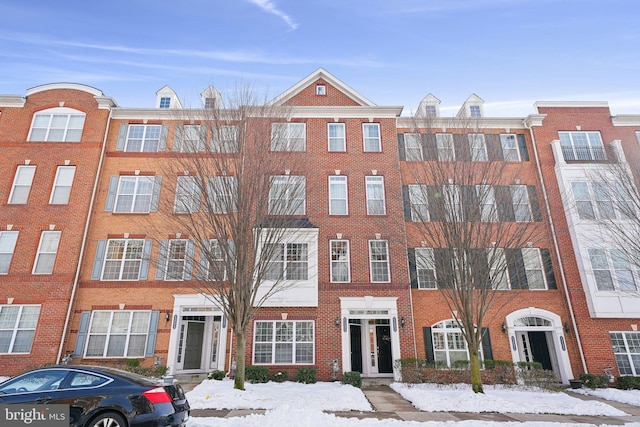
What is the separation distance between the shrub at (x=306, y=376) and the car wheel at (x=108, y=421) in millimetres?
9106

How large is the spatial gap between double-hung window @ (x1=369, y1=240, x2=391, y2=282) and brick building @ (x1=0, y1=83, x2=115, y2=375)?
44.3 ft

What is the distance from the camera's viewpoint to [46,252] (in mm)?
15617

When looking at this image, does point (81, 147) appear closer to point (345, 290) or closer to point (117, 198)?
point (117, 198)

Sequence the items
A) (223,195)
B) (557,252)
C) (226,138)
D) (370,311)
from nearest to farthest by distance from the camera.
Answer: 1. (223,195)
2. (226,138)
3. (370,311)
4. (557,252)

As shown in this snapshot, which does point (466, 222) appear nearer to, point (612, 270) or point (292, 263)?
point (292, 263)

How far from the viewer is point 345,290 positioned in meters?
15.5

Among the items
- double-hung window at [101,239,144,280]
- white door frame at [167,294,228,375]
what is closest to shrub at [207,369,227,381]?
white door frame at [167,294,228,375]

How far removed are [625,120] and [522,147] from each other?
18.4ft

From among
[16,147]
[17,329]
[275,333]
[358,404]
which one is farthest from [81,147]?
[358,404]

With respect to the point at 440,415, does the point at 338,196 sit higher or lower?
higher

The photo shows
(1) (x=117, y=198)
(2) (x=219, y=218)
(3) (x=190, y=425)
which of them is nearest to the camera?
(3) (x=190, y=425)

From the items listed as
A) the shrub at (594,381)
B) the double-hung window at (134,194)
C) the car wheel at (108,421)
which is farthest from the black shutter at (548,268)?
the double-hung window at (134,194)

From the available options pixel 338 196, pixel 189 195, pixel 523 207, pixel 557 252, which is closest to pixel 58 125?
pixel 189 195

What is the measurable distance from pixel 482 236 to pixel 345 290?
6.35 m
